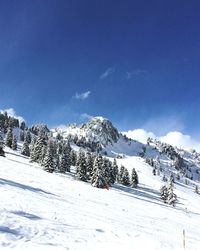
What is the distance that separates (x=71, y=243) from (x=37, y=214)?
5546mm

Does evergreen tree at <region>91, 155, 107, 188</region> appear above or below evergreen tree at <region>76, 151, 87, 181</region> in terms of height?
below

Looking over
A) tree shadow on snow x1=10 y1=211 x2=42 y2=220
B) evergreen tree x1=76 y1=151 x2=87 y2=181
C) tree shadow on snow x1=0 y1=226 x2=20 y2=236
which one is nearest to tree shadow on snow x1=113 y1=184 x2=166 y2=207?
evergreen tree x1=76 y1=151 x2=87 y2=181

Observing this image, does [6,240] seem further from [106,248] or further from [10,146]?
[10,146]

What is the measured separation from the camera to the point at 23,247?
11.3 metres

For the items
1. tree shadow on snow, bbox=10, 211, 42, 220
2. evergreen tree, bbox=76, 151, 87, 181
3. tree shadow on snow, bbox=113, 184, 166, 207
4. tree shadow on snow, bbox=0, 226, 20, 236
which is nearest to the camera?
tree shadow on snow, bbox=0, 226, 20, 236

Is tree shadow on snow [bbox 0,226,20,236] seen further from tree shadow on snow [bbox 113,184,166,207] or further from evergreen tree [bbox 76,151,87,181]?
evergreen tree [bbox 76,151,87,181]

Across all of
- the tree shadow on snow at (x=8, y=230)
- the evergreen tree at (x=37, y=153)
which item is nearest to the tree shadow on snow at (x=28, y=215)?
the tree shadow on snow at (x=8, y=230)

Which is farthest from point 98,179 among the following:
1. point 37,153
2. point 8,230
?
Result: point 8,230

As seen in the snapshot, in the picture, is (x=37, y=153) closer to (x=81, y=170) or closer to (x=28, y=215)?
(x=81, y=170)

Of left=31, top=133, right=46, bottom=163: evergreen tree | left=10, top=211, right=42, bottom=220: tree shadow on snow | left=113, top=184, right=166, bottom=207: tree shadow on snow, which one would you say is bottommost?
left=10, top=211, right=42, bottom=220: tree shadow on snow

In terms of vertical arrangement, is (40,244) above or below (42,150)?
below

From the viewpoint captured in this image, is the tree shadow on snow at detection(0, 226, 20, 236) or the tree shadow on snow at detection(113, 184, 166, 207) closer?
the tree shadow on snow at detection(0, 226, 20, 236)

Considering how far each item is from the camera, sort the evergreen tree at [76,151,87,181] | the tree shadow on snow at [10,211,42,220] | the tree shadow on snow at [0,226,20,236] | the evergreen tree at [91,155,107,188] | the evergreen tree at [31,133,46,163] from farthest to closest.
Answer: the evergreen tree at [31,133,46,163] < the evergreen tree at [76,151,87,181] < the evergreen tree at [91,155,107,188] < the tree shadow on snow at [10,211,42,220] < the tree shadow on snow at [0,226,20,236]

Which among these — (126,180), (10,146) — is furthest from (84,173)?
(10,146)
